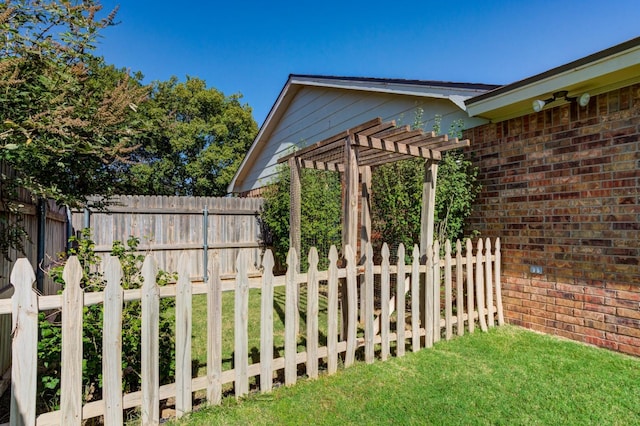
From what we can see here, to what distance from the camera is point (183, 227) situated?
324 inches

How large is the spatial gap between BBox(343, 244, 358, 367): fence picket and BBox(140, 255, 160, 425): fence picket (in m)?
1.69

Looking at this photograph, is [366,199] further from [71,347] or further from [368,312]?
[71,347]

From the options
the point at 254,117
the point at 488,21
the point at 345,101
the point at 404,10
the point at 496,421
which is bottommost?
the point at 496,421

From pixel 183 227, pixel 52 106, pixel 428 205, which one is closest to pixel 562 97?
pixel 428 205

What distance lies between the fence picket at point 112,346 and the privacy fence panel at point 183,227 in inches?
213

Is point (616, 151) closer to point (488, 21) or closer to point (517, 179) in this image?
point (517, 179)

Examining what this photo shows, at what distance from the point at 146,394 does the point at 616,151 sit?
15.5 ft

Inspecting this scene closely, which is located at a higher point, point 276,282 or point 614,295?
point 276,282

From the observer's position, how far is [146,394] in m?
2.28

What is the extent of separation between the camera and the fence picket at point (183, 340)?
2396 millimetres

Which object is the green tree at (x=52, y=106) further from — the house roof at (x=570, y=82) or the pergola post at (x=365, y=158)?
the house roof at (x=570, y=82)

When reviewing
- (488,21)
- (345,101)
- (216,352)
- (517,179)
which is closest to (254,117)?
(345,101)

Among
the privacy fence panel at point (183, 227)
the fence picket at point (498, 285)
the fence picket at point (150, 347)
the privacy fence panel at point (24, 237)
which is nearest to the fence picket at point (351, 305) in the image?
the fence picket at point (150, 347)

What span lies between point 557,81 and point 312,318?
3559mm
